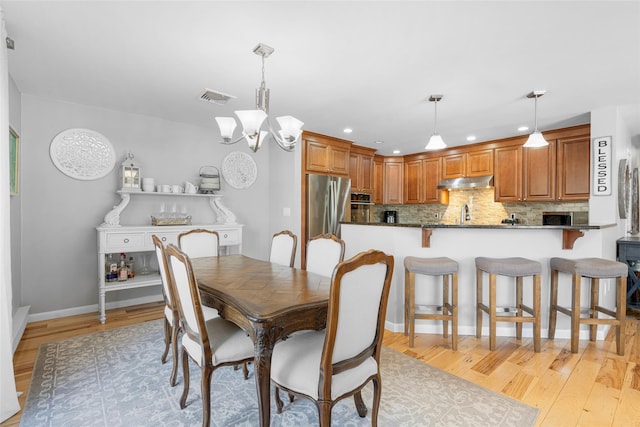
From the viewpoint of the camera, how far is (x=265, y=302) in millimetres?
1525

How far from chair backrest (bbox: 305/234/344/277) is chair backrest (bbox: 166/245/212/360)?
1093 millimetres

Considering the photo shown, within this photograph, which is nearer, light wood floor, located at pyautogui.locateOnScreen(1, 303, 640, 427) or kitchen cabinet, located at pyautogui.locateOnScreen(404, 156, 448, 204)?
light wood floor, located at pyautogui.locateOnScreen(1, 303, 640, 427)

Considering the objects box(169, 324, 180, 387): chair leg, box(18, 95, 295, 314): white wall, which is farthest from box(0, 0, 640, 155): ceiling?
box(169, 324, 180, 387): chair leg

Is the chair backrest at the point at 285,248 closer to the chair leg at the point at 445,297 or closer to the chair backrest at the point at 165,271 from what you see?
the chair backrest at the point at 165,271

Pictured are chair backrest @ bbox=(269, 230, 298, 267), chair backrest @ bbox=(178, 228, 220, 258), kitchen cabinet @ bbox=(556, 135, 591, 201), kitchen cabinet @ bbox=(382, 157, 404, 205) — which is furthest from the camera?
kitchen cabinet @ bbox=(382, 157, 404, 205)

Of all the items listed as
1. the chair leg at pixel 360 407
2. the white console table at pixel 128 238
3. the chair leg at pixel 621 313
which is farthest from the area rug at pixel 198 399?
the chair leg at pixel 621 313

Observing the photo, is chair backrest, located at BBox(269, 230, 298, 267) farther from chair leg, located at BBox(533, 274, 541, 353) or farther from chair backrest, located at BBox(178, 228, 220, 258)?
chair leg, located at BBox(533, 274, 541, 353)

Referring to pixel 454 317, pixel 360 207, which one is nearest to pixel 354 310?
pixel 454 317

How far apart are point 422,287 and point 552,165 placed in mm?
2840

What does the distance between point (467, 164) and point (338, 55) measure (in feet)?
12.2

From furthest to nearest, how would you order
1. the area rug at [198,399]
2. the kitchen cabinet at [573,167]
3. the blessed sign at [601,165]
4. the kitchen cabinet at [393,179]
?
the kitchen cabinet at [393,179], the kitchen cabinet at [573,167], the blessed sign at [601,165], the area rug at [198,399]

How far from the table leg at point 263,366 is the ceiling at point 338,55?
1716 mm

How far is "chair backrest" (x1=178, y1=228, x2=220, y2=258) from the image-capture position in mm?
2990

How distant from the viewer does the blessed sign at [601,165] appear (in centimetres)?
328
